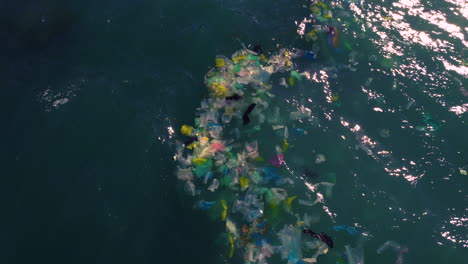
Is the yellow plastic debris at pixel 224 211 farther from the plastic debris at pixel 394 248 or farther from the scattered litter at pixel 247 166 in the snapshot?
the plastic debris at pixel 394 248

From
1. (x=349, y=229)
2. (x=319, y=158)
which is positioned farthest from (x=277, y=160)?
(x=349, y=229)

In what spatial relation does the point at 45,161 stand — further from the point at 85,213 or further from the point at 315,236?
the point at 315,236

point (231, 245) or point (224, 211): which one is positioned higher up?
point (224, 211)

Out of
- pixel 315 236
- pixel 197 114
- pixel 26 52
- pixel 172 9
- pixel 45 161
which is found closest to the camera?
pixel 315 236

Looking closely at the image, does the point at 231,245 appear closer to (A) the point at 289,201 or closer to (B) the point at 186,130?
(A) the point at 289,201

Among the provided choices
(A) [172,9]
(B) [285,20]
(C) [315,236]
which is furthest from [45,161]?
(B) [285,20]

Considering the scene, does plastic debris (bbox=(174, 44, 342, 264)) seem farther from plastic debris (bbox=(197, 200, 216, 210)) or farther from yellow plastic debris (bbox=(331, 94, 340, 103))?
yellow plastic debris (bbox=(331, 94, 340, 103))
